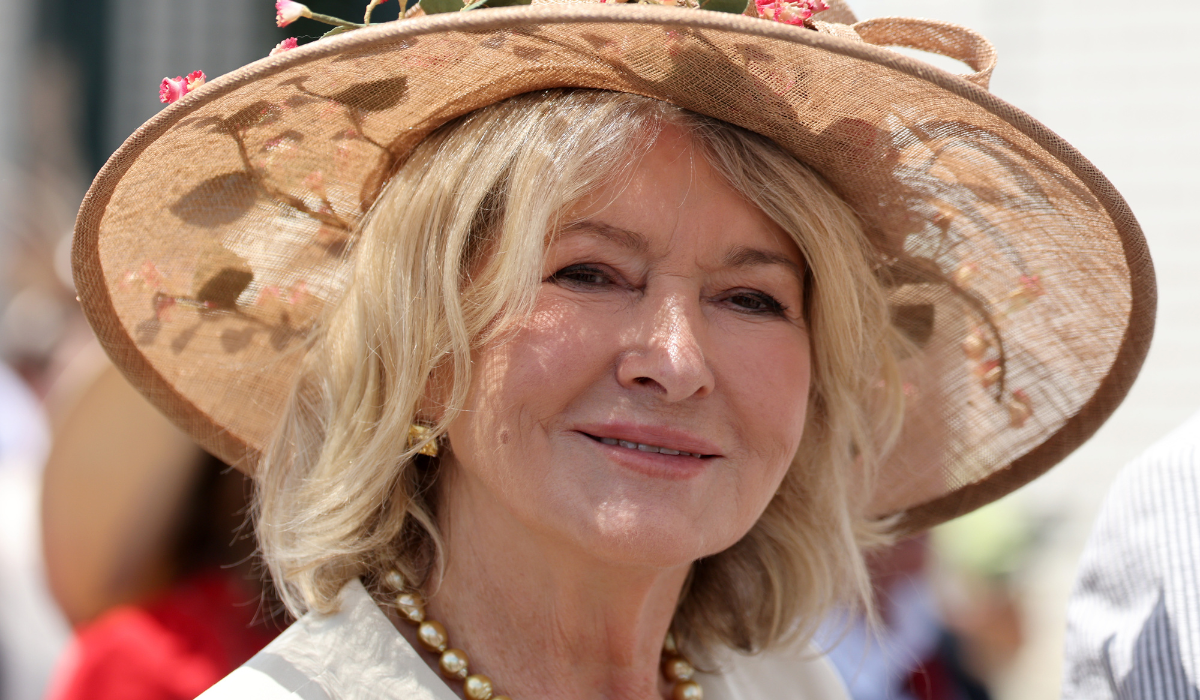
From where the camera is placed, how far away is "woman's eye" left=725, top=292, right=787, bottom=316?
1810mm

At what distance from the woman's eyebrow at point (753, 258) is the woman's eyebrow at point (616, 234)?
0.15 meters

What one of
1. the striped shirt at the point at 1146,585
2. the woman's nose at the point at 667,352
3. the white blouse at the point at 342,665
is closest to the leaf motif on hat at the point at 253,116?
the woman's nose at the point at 667,352

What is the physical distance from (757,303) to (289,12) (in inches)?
35.3

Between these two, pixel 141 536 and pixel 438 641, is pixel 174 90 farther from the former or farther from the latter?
pixel 141 536

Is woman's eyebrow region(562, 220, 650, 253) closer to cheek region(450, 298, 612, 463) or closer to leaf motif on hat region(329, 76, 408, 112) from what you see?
cheek region(450, 298, 612, 463)

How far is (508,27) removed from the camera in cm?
149

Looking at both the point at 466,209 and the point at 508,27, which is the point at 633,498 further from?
the point at 508,27

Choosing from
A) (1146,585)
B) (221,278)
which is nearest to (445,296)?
(221,278)

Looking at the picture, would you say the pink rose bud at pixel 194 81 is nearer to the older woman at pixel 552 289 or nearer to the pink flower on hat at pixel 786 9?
the older woman at pixel 552 289

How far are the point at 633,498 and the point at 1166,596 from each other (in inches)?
32.0

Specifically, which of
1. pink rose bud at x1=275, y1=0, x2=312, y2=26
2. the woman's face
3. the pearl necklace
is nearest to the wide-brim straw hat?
pink rose bud at x1=275, y1=0, x2=312, y2=26

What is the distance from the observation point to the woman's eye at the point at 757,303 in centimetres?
181

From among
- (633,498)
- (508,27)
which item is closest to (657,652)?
(633,498)

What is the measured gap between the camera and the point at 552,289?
65.4 inches
